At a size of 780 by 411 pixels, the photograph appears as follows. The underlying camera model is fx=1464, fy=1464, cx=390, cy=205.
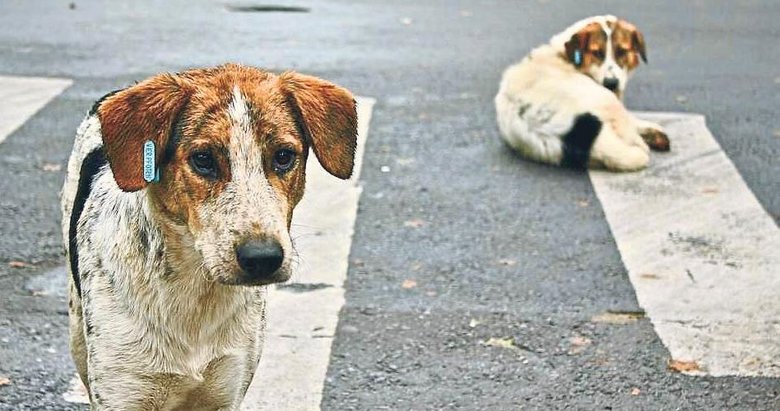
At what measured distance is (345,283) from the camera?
7.36 m

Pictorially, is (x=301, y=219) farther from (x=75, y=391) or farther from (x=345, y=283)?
(x=75, y=391)

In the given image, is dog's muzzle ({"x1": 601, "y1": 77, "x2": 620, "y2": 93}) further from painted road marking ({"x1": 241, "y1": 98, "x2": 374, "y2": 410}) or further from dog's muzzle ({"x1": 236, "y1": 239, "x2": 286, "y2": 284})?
dog's muzzle ({"x1": 236, "y1": 239, "x2": 286, "y2": 284})

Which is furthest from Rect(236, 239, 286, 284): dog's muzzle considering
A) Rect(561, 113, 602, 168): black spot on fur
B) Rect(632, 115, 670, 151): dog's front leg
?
Rect(632, 115, 670, 151): dog's front leg

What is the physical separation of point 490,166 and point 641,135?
1.15m

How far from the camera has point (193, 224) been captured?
438 centimetres

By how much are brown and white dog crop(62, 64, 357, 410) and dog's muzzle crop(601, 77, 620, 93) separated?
569cm

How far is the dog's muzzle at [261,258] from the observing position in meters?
4.18

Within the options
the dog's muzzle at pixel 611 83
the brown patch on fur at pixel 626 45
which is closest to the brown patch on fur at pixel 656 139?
the dog's muzzle at pixel 611 83

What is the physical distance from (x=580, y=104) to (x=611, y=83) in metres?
0.62

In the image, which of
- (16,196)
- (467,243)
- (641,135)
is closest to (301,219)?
(467,243)

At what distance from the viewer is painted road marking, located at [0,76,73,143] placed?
33.1 feet

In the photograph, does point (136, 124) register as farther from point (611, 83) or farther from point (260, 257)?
point (611, 83)

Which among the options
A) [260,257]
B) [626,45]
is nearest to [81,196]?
[260,257]

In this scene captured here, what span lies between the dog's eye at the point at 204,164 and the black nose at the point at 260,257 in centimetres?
26
